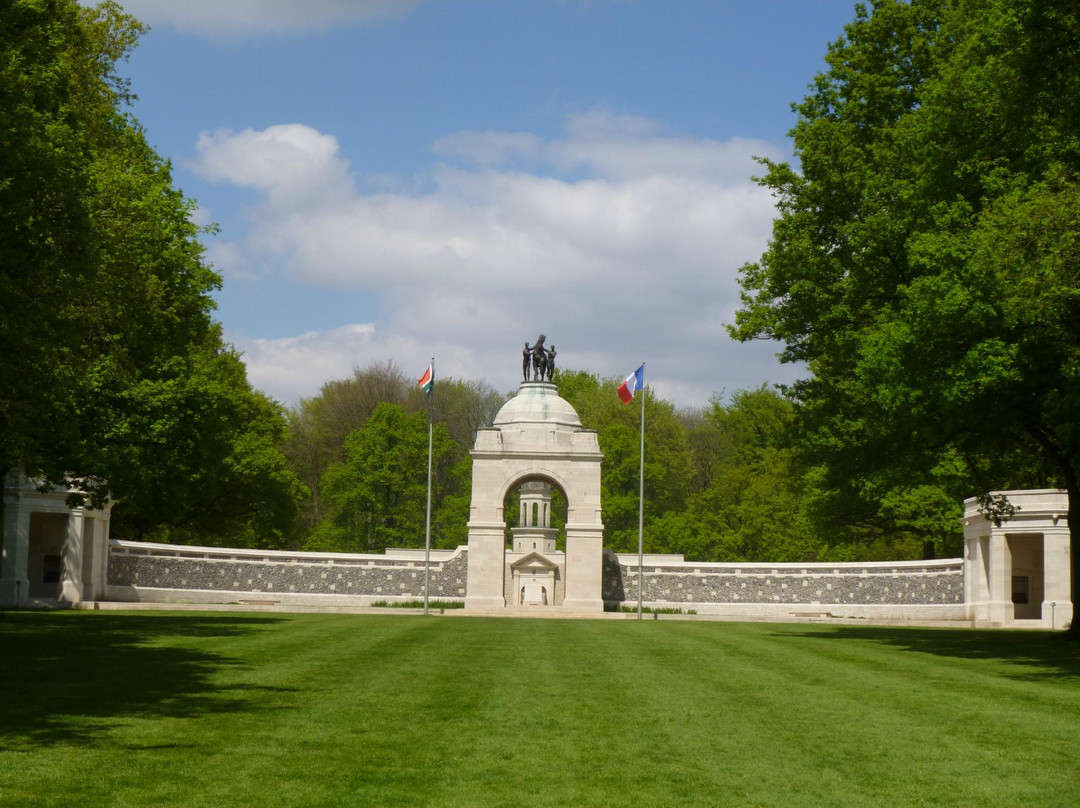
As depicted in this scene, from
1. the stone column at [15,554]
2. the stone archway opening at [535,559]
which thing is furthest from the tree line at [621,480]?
the stone column at [15,554]

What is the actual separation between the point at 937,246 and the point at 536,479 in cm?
3389

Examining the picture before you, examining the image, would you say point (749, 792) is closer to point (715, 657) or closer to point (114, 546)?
point (715, 657)

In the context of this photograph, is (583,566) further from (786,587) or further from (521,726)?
(521,726)

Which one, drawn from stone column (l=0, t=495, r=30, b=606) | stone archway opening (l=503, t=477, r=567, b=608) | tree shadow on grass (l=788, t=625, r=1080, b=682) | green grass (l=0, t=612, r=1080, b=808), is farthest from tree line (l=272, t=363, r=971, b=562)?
green grass (l=0, t=612, r=1080, b=808)

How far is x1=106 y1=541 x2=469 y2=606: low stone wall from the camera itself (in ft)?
162

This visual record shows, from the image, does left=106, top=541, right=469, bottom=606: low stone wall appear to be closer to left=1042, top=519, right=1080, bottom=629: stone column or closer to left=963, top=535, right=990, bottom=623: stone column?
left=963, top=535, right=990, bottom=623: stone column

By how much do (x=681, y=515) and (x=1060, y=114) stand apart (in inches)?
2080

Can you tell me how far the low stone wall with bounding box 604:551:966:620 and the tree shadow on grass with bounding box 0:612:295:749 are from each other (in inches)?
1157

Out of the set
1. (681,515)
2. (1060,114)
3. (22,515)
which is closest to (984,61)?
(1060,114)

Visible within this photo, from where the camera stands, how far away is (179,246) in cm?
3072

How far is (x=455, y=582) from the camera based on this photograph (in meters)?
55.2

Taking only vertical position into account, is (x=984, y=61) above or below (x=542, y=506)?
above

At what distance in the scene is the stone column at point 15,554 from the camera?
137 feet

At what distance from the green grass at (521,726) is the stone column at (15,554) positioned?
20147mm
